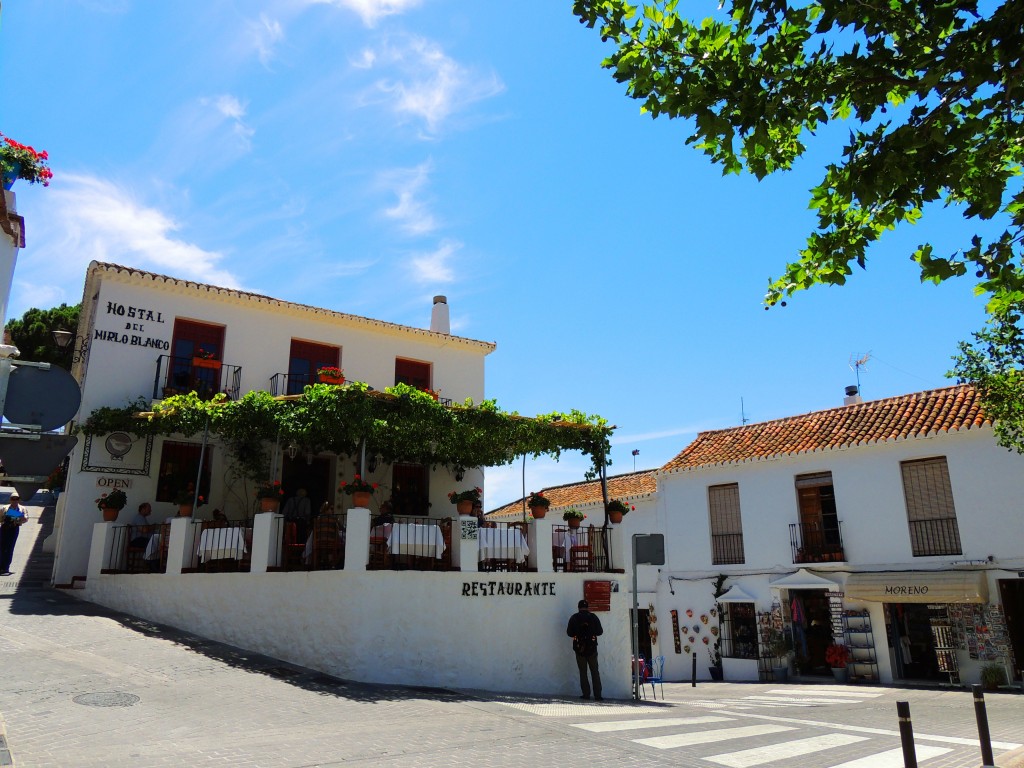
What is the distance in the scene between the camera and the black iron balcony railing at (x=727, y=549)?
67.3 ft

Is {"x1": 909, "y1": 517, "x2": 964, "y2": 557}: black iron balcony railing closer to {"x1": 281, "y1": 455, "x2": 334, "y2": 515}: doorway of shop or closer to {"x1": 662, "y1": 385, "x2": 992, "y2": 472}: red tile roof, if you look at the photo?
{"x1": 662, "y1": 385, "x2": 992, "y2": 472}: red tile roof

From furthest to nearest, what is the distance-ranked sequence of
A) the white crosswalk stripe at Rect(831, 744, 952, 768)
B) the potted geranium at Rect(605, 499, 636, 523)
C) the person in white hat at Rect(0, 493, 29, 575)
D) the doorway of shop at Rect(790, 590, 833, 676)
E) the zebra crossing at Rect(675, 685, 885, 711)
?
the doorway of shop at Rect(790, 590, 833, 676)
the person in white hat at Rect(0, 493, 29, 575)
the potted geranium at Rect(605, 499, 636, 523)
the zebra crossing at Rect(675, 685, 885, 711)
the white crosswalk stripe at Rect(831, 744, 952, 768)

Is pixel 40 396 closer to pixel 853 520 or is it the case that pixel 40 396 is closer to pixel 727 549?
pixel 853 520

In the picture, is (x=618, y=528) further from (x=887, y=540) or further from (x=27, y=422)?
(x=27, y=422)

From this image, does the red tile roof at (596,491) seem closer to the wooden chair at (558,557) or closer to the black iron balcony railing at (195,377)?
the wooden chair at (558,557)

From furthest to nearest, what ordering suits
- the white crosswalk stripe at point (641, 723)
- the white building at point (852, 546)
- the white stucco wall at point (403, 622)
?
1. the white building at point (852, 546)
2. the white stucco wall at point (403, 622)
3. the white crosswalk stripe at point (641, 723)

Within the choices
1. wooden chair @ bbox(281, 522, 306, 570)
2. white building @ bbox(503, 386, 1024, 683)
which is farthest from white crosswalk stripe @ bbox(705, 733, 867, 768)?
white building @ bbox(503, 386, 1024, 683)

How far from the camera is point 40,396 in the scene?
313cm

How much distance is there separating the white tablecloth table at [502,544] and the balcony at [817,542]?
10.0 meters

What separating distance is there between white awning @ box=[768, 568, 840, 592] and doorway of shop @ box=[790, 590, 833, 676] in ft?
1.99

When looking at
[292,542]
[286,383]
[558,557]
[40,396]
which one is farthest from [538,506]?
[40,396]

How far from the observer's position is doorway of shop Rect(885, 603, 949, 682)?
56.8 ft

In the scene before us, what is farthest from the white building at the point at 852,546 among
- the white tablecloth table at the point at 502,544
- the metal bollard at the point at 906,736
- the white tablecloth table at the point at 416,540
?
the metal bollard at the point at 906,736

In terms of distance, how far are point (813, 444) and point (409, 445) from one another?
11633mm
